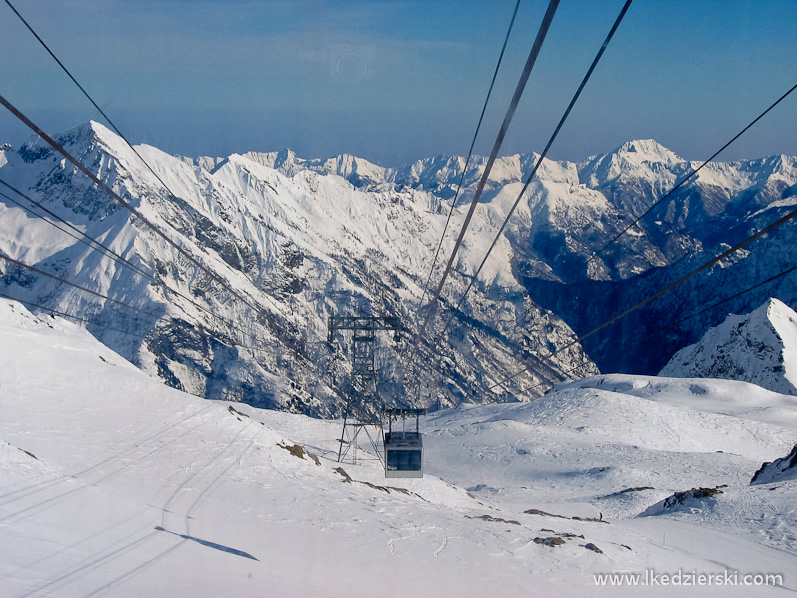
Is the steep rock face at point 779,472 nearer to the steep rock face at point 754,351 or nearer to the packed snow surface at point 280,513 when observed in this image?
the packed snow surface at point 280,513

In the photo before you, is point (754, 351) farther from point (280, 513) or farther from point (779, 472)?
point (280, 513)

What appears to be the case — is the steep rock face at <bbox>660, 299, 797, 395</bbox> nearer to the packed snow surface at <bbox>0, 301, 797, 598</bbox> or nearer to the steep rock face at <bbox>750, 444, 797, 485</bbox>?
the packed snow surface at <bbox>0, 301, 797, 598</bbox>

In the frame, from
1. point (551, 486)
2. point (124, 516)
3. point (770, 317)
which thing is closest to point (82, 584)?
point (124, 516)

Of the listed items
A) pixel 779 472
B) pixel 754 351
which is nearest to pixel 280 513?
pixel 779 472

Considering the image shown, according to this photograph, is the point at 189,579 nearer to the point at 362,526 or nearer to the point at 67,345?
the point at 362,526

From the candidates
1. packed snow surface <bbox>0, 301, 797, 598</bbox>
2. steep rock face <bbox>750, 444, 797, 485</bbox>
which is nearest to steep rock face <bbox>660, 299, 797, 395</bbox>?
packed snow surface <bbox>0, 301, 797, 598</bbox>

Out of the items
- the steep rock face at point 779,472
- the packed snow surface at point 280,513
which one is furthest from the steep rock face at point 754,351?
the steep rock face at point 779,472

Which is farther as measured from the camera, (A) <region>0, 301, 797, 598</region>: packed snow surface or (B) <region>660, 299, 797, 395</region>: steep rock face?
(B) <region>660, 299, 797, 395</region>: steep rock face
